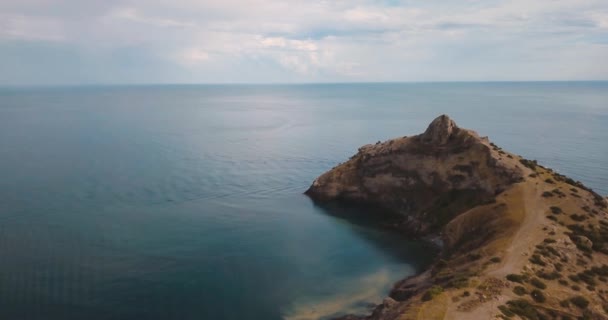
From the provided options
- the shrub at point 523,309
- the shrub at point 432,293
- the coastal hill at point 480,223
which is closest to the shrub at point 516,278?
the coastal hill at point 480,223

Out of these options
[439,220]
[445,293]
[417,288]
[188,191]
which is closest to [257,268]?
[417,288]

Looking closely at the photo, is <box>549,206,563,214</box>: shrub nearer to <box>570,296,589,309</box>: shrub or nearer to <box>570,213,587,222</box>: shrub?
<box>570,213,587,222</box>: shrub

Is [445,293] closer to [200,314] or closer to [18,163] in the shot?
[200,314]

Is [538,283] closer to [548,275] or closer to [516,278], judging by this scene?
[516,278]

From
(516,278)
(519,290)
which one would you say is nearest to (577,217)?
(516,278)

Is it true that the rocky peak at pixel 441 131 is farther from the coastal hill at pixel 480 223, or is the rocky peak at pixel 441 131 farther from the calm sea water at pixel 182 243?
the calm sea water at pixel 182 243

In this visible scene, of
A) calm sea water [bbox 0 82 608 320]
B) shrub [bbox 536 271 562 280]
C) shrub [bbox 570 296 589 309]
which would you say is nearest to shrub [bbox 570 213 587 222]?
shrub [bbox 536 271 562 280]
